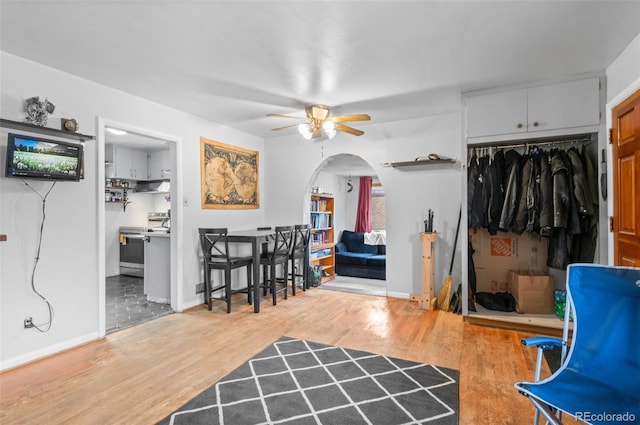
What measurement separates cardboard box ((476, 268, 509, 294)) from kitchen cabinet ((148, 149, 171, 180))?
17.8ft

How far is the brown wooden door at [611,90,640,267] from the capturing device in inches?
93.0

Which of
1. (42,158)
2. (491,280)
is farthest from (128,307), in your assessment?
(491,280)

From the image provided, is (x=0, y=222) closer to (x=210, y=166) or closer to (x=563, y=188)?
(x=210, y=166)

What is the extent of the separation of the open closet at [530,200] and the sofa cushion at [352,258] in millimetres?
2953

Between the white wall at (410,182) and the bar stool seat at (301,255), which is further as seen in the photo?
the bar stool seat at (301,255)

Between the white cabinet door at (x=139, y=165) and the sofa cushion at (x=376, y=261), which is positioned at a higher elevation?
the white cabinet door at (x=139, y=165)

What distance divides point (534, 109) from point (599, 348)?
2355 mm

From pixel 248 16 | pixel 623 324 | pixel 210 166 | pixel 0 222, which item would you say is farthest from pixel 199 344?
pixel 623 324

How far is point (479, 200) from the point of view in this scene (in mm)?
3504

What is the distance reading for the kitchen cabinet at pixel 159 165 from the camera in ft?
20.2

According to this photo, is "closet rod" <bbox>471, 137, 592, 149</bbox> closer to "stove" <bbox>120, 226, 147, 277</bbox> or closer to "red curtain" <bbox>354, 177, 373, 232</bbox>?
"red curtain" <bbox>354, 177, 373, 232</bbox>

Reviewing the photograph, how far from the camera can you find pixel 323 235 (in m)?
6.70

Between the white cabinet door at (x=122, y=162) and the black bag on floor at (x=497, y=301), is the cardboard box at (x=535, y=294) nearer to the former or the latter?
the black bag on floor at (x=497, y=301)

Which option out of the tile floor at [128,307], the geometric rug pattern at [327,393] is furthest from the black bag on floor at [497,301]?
the tile floor at [128,307]
